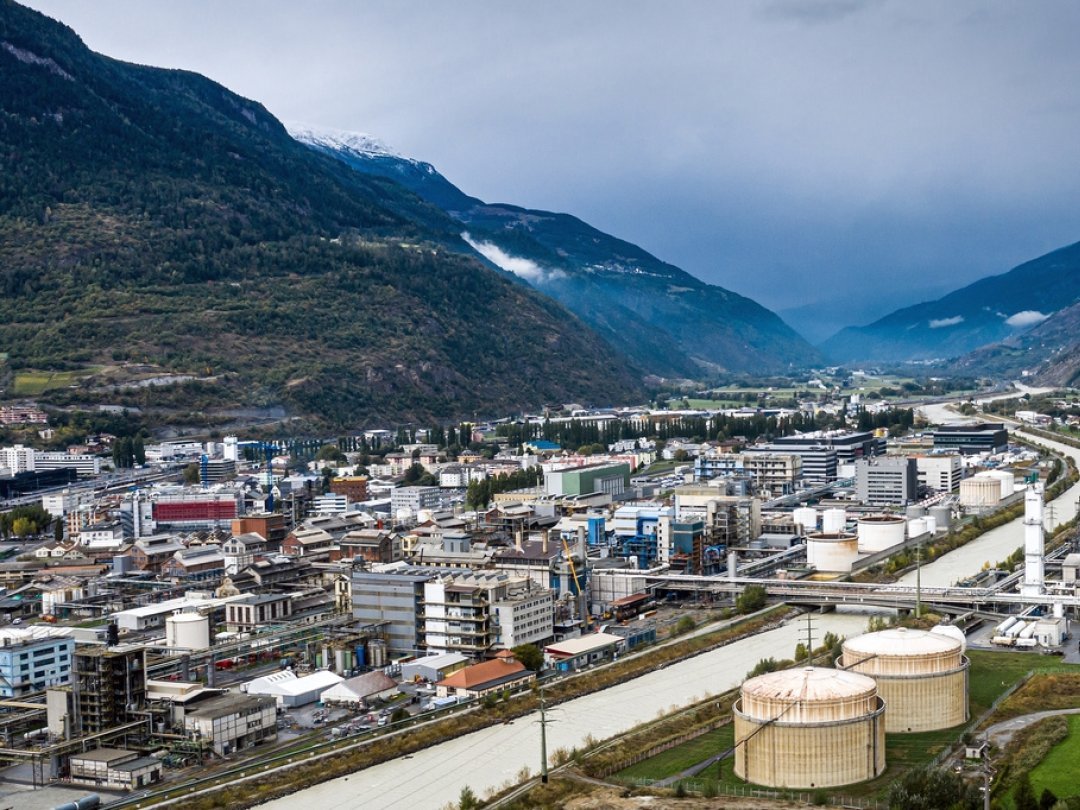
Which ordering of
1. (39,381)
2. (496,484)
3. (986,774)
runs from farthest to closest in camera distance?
(39,381) < (496,484) < (986,774)

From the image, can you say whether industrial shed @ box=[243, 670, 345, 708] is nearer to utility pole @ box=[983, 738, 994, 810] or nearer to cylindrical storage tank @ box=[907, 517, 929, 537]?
utility pole @ box=[983, 738, 994, 810]

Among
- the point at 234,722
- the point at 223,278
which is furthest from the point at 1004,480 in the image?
the point at 223,278

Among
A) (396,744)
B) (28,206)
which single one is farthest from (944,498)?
(28,206)

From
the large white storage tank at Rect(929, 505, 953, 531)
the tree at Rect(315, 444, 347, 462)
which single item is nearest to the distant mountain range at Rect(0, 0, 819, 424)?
the tree at Rect(315, 444, 347, 462)

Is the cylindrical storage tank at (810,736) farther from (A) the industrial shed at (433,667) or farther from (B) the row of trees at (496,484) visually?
(B) the row of trees at (496,484)

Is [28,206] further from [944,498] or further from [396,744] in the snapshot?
[396,744]

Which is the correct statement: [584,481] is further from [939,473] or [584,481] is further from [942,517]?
[939,473]

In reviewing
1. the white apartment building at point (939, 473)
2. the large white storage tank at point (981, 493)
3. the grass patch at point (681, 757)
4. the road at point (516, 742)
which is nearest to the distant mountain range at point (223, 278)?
the white apartment building at point (939, 473)
